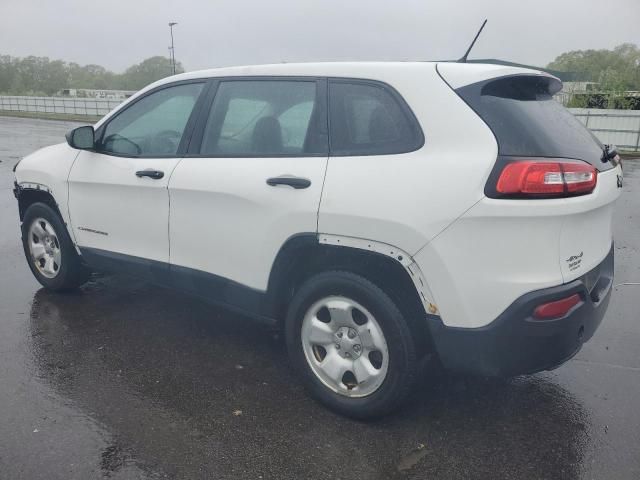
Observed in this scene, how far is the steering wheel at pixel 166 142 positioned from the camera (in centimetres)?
381

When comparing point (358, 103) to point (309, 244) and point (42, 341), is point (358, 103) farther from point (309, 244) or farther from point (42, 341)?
point (42, 341)

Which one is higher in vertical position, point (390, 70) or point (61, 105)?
point (390, 70)

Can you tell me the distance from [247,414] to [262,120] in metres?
1.68

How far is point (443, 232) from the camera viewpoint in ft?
8.48

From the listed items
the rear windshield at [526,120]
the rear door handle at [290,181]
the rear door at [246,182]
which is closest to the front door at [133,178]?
the rear door at [246,182]

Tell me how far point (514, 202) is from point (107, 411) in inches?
93.1

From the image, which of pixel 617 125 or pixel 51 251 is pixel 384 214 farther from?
pixel 617 125

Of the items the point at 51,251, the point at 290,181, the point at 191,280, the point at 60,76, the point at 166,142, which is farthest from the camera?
the point at 60,76

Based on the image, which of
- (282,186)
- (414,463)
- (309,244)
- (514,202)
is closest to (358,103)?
(282,186)

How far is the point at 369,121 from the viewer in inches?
117

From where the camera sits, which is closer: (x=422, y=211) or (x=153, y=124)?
(x=422, y=211)

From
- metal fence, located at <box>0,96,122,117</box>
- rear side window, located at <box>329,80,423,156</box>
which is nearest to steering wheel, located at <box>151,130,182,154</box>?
rear side window, located at <box>329,80,423,156</box>

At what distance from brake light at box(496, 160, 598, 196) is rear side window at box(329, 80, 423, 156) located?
0.46 m

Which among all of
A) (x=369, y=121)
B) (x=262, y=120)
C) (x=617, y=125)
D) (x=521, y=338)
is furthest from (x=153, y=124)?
(x=617, y=125)
